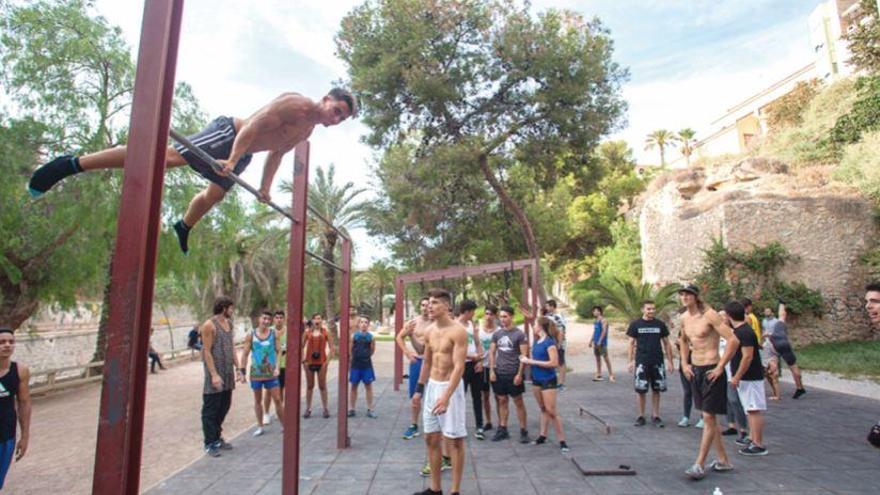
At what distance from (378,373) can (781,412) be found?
37.4 feet

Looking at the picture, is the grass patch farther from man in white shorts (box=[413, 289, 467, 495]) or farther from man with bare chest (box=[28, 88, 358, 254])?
man with bare chest (box=[28, 88, 358, 254])

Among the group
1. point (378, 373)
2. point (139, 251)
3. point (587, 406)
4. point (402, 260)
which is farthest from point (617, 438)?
point (402, 260)

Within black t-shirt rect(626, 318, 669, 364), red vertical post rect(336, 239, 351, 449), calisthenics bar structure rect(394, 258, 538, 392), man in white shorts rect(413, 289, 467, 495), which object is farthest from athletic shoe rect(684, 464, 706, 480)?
calisthenics bar structure rect(394, 258, 538, 392)

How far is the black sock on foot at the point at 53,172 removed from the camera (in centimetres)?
271

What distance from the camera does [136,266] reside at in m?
1.63

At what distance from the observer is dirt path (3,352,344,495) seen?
615 centimetres

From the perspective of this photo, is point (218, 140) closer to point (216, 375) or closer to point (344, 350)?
point (216, 375)

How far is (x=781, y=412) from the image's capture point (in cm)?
864

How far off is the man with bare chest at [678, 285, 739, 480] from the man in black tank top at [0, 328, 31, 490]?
6.28 meters

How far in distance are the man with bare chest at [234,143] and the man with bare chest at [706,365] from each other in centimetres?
465

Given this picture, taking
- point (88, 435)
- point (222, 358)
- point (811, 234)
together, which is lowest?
point (88, 435)

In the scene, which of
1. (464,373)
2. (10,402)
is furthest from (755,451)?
(10,402)

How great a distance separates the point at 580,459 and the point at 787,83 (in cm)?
5088

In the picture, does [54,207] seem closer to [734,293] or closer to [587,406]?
[587,406]
